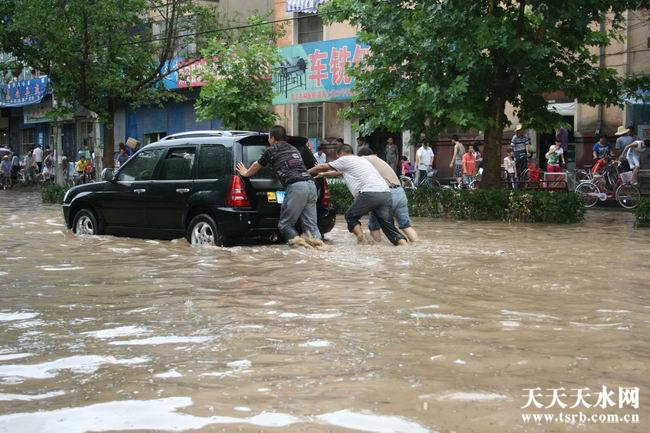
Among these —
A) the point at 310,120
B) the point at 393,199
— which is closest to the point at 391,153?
the point at 310,120

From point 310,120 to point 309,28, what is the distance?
3.28 metres

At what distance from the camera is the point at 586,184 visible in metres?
22.5

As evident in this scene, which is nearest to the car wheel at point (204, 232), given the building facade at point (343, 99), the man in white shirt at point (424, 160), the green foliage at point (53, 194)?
Result: the building facade at point (343, 99)

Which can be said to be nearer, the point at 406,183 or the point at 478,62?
the point at 478,62

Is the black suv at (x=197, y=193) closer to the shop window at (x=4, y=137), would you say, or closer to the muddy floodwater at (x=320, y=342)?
the muddy floodwater at (x=320, y=342)

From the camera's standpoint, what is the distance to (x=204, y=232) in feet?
40.6

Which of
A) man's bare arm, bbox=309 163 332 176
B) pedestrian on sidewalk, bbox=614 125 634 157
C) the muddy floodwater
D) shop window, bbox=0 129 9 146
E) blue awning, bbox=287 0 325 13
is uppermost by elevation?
blue awning, bbox=287 0 325 13

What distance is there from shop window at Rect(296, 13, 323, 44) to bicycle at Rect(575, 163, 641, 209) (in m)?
13.2

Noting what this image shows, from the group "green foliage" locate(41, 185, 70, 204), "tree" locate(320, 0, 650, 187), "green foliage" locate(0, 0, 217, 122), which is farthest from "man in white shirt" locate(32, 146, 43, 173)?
"tree" locate(320, 0, 650, 187)

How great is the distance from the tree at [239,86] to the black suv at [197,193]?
1136 cm

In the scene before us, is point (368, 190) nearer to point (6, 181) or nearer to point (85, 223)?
point (85, 223)

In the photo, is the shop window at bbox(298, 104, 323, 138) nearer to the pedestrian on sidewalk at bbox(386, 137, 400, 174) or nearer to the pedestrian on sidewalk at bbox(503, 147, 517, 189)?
the pedestrian on sidewalk at bbox(386, 137, 400, 174)

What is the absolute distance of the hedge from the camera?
58.9ft

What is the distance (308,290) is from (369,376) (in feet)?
11.4
